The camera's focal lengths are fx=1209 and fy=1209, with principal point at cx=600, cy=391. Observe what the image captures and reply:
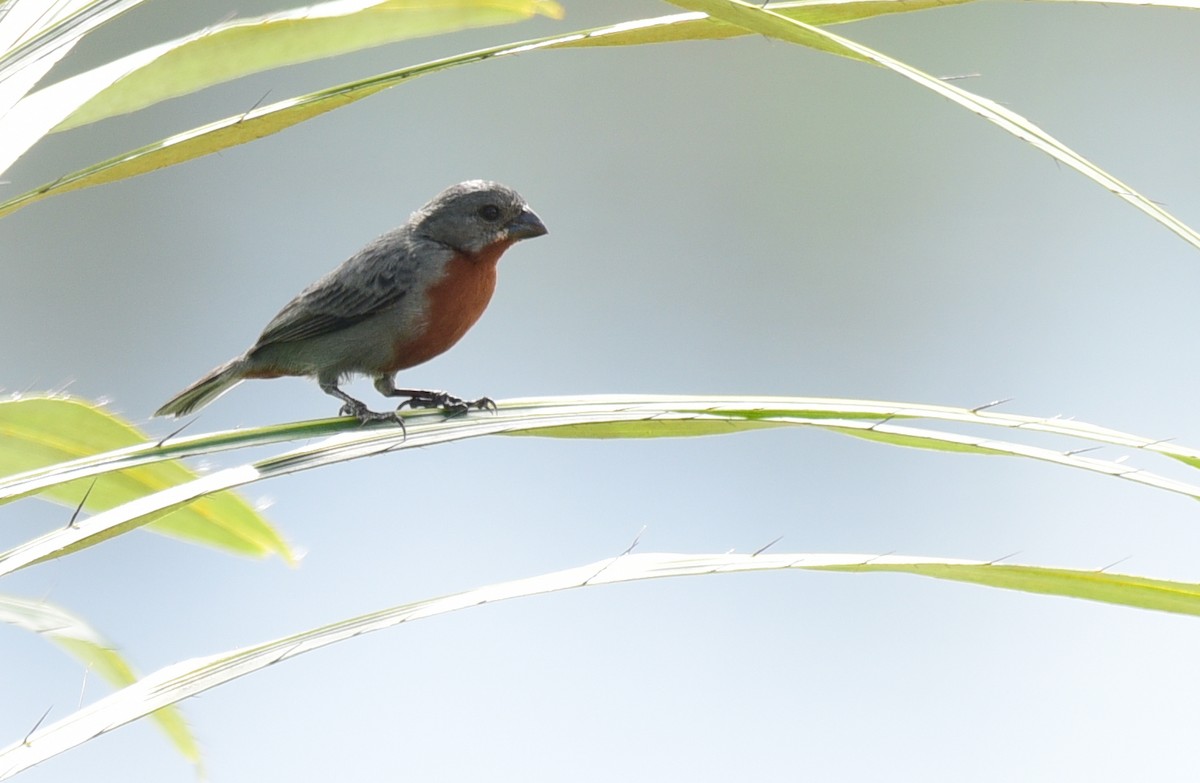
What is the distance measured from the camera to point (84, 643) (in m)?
0.74

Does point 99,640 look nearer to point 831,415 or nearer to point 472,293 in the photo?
point 831,415

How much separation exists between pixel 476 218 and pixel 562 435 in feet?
2.60

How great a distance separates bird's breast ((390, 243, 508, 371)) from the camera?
127cm

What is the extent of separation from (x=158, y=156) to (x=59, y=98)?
0.06m

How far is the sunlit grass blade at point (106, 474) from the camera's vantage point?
765 millimetres

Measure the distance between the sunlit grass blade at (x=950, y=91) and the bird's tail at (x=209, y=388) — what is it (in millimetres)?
903

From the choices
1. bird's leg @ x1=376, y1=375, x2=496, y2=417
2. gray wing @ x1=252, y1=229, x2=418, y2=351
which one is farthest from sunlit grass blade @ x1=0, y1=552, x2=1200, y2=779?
gray wing @ x1=252, y1=229, x2=418, y2=351

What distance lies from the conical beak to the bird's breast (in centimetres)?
6

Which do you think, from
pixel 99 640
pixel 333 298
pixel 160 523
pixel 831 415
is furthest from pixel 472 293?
pixel 831 415

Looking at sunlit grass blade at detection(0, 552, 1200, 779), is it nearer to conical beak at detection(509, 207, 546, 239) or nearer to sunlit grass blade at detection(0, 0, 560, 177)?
sunlit grass blade at detection(0, 0, 560, 177)

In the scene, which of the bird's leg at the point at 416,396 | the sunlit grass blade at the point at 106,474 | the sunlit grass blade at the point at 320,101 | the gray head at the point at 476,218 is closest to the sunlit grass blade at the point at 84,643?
the sunlit grass blade at the point at 106,474

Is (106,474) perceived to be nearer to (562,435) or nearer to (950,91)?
(562,435)

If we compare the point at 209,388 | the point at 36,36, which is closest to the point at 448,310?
the point at 209,388

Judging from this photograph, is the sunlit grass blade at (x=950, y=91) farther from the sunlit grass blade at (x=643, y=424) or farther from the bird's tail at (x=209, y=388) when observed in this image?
the bird's tail at (x=209, y=388)
